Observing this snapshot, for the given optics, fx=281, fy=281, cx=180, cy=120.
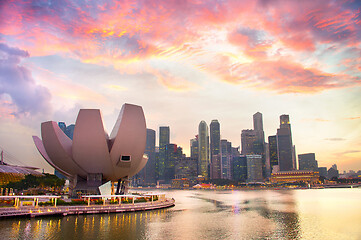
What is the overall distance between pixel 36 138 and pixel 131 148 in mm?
22179

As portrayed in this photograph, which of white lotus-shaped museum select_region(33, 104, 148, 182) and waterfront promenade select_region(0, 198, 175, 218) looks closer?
waterfront promenade select_region(0, 198, 175, 218)

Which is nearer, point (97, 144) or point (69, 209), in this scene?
point (69, 209)

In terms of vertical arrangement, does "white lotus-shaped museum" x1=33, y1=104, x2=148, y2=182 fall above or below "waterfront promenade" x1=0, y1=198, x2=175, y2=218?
above

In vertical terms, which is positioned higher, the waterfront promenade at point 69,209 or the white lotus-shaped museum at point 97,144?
the white lotus-shaped museum at point 97,144

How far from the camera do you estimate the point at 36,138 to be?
5325cm

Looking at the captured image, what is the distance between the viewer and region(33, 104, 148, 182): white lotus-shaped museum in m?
41.0

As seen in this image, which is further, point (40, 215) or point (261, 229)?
point (40, 215)

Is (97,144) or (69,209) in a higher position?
(97,144)

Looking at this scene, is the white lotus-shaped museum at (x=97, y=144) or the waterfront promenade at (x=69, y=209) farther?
the white lotus-shaped museum at (x=97, y=144)

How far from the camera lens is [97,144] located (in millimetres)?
41812

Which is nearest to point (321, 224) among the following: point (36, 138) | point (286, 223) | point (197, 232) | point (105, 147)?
point (286, 223)

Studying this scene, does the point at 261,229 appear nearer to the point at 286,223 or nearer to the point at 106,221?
the point at 286,223

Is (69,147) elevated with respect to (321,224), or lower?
Answer: elevated

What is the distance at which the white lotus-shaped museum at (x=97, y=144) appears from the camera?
4100 centimetres
